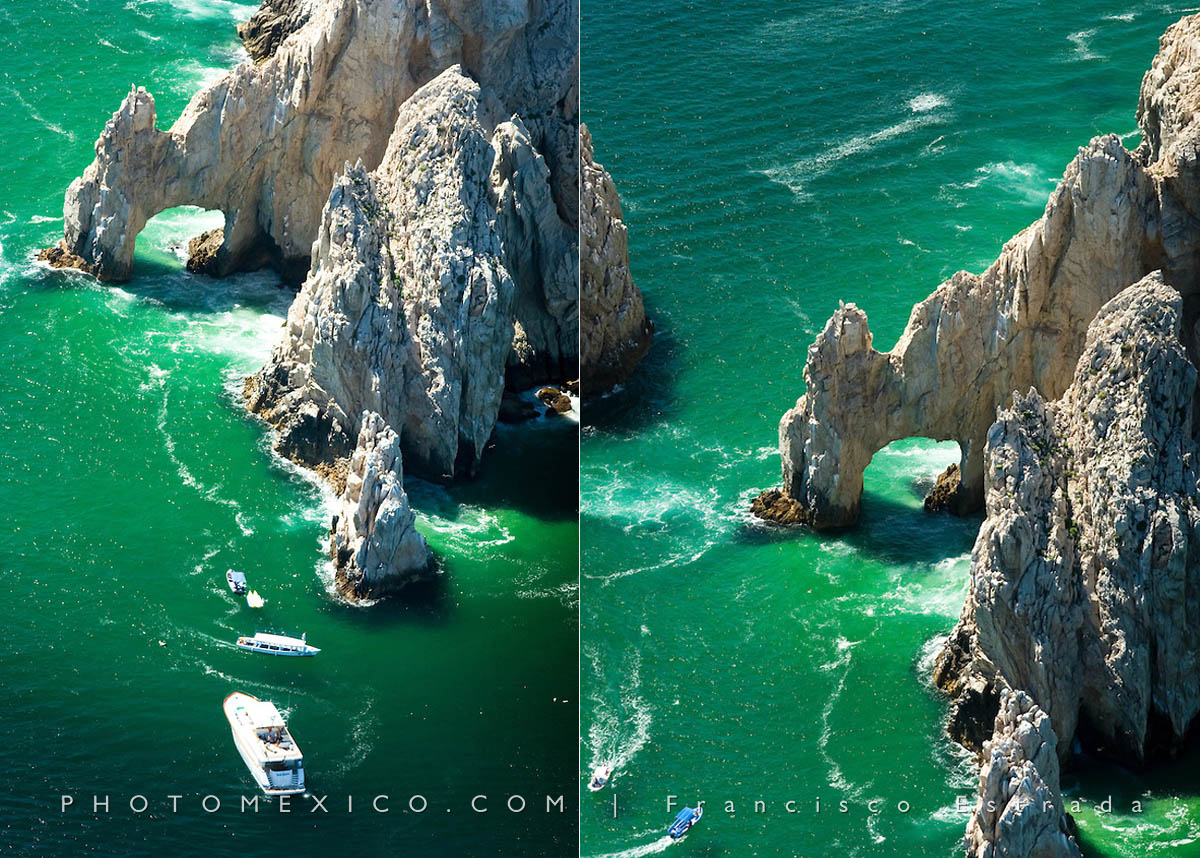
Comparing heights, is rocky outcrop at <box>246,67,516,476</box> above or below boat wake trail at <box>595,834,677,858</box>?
above

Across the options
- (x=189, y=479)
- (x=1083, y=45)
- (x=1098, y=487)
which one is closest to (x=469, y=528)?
(x=189, y=479)

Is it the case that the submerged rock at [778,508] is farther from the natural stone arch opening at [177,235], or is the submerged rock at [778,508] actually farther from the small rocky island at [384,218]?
the natural stone arch opening at [177,235]

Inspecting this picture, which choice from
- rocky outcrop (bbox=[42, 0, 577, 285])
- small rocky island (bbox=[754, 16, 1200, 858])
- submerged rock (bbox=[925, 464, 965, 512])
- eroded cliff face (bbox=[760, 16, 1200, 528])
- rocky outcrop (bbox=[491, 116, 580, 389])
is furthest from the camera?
rocky outcrop (bbox=[42, 0, 577, 285])

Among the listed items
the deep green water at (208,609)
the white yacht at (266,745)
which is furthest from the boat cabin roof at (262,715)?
the deep green water at (208,609)

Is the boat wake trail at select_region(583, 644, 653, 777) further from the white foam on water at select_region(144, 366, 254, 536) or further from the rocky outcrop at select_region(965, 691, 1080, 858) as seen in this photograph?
the white foam on water at select_region(144, 366, 254, 536)

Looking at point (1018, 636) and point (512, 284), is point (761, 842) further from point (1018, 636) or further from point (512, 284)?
A: point (512, 284)

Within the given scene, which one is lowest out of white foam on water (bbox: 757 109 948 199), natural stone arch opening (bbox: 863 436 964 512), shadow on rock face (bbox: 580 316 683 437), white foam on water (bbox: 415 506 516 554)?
white foam on water (bbox: 415 506 516 554)

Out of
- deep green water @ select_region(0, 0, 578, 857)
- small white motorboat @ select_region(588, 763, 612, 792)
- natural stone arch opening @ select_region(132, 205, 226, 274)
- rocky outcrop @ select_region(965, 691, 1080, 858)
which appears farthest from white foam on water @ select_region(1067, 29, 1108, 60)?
small white motorboat @ select_region(588, 763, 612, 792)
